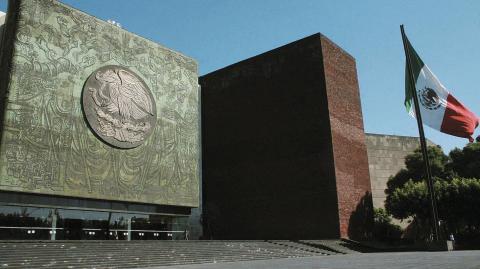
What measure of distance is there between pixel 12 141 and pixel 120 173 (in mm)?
4613

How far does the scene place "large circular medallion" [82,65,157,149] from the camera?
1852cm

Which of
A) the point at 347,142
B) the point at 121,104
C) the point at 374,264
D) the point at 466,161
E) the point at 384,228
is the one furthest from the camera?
the point at 466,161

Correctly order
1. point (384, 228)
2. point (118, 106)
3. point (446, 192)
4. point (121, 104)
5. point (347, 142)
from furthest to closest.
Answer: point (384, 228) → point (347, 142) → point (446, 192) → point (121, 104) → point (118, 106)

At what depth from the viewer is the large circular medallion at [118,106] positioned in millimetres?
18516

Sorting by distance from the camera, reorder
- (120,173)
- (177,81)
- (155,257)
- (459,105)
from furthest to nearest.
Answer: (177,81)
(120,173)
(459,105)
(155,257)

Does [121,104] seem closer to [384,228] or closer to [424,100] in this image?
[424,100]

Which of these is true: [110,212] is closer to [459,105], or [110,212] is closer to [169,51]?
[169,51]

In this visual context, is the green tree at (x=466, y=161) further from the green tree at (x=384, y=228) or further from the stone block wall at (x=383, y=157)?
the green tree at (x=384, y=228)

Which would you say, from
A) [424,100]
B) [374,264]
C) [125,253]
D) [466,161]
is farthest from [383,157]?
[125,253]

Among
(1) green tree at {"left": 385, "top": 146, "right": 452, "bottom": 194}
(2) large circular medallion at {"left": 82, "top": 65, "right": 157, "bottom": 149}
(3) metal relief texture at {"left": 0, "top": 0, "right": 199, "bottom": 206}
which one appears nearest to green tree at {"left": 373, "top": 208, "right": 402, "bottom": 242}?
(1) green tree at {"left": 385, "top": 146, "right": 452, "bottom": 194}

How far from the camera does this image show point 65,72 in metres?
17.9

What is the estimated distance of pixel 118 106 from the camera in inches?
762

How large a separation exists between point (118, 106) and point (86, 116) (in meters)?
1.62

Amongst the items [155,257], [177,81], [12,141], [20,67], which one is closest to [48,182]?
[12,141]
